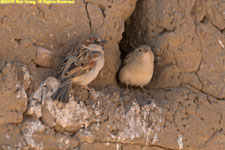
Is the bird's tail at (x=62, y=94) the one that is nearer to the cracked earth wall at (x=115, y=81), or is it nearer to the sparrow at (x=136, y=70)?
the cracked earth wall at (x=115, y=81)

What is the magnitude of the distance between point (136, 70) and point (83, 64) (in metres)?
0.96

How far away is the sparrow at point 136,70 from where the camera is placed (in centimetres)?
596

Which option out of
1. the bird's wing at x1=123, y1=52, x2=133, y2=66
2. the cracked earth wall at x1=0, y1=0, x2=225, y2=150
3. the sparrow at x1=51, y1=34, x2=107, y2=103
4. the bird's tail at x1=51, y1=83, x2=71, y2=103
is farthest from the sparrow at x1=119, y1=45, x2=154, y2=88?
the bird's tail at x1=51, y1=83, x2=71, y2=103

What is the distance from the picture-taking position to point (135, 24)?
248 inches

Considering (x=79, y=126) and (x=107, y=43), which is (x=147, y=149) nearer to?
(x=79, y=126)

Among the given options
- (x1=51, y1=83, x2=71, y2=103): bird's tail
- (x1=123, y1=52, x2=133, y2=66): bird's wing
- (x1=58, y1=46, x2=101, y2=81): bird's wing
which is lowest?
(x1=51, y1=83, x2=71, y2=103): bird's tail

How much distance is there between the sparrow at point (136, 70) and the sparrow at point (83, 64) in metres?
0.60

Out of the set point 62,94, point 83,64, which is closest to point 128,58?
point 83,64

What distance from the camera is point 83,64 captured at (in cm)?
533

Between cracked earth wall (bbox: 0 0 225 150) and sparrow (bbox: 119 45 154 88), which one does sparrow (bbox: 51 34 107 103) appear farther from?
sparrow (bbox: 119 45 154 88)

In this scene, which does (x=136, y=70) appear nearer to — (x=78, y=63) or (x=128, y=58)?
(x=128, y=58)

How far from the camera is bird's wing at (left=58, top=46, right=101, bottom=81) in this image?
5.18 metres

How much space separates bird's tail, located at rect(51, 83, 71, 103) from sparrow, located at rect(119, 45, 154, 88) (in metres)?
1.18

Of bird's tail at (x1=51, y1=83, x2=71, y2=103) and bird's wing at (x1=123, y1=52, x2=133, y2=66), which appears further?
bird's wing at (x1=123, y1=52, x2=133, y2=66)
